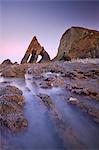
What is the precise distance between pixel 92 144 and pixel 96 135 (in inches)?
5.6

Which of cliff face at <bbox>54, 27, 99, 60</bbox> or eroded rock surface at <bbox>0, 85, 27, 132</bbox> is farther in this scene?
cliff face at <bbox>54, 27, 99, 60</bbox>

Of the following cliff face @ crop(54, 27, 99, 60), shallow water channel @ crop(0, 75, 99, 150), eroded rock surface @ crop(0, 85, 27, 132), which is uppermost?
cliff face @ crop(54, 27, 99, 60)

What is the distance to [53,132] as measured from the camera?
1924 millimetres

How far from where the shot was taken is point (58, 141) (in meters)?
1.78

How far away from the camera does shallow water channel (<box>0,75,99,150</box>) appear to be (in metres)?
1.75

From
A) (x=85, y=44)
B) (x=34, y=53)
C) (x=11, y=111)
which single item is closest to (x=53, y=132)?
(x=11, y=111)

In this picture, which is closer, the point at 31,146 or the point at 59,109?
the point at 31,146

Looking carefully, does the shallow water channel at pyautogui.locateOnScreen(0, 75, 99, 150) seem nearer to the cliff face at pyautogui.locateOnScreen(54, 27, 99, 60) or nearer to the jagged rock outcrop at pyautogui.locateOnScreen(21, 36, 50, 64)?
the cliff face at pyautogui.locateOnScreen(54, 27, 99, 60)

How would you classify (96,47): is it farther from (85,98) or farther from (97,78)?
(85,98)

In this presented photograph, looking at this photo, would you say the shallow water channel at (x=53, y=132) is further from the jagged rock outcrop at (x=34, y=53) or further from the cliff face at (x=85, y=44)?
→ the jagged rock outcrop at (x=34, y=53)

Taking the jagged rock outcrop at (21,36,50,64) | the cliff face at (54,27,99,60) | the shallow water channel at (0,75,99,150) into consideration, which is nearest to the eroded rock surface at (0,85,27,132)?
the shallow water channel at (0,75,99,150)

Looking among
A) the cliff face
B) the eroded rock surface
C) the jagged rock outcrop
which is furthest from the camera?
the jagged rock outcrop

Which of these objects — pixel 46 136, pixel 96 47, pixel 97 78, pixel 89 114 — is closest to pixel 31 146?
pixel 46 136

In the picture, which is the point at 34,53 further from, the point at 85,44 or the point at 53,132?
the point at 53,132
